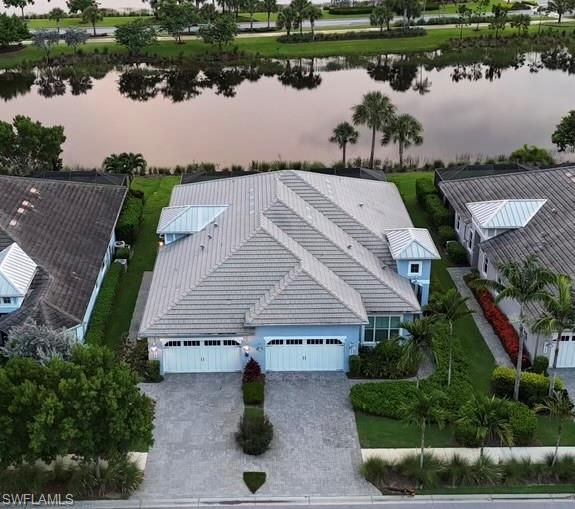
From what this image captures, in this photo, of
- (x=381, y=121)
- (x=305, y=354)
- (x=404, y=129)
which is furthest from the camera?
(x=381, y=121)

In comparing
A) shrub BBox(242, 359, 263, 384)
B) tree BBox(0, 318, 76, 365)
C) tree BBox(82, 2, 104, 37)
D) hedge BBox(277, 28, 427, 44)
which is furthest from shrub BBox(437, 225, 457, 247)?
tree BBox(82, 2, 104, 37)

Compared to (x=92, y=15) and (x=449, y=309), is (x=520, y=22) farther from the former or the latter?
(x=449, y=309)

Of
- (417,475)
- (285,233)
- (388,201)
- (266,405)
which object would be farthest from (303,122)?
(417,475)

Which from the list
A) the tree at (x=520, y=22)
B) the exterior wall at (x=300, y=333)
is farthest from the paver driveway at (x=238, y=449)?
the tree at (x=520, y=22)

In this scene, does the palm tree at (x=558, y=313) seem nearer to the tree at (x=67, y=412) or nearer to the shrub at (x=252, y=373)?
the shrub at (x=252, y=373)

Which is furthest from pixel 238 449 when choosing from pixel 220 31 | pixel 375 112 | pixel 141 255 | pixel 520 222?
pixel 220 31
